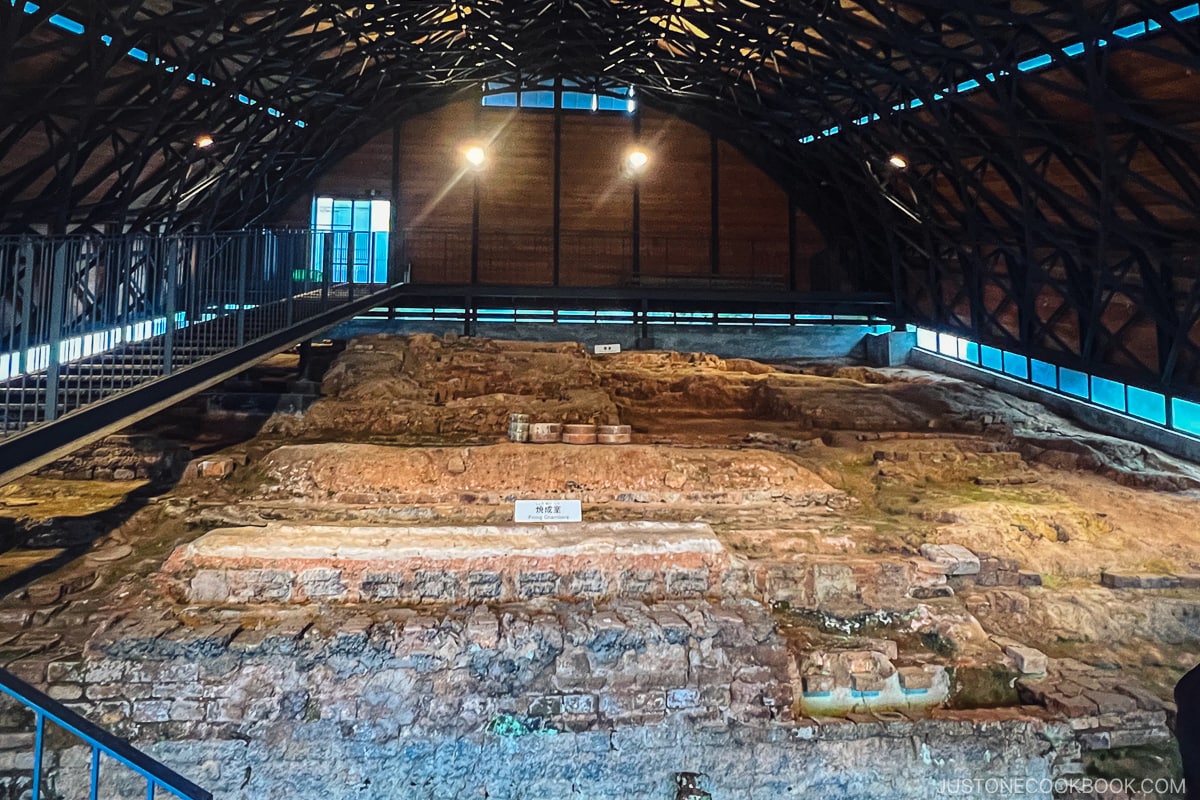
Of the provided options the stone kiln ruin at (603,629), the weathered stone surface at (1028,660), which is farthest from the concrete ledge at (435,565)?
the weathered stone surface at (1028,660)

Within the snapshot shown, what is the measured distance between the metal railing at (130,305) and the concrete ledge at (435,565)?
1966 mm

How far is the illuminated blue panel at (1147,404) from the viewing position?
12.7 metres

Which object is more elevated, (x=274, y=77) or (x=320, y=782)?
(x=274, y=77)

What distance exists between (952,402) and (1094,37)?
7.01 meters

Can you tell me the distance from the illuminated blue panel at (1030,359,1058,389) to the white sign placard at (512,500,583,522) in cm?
1351

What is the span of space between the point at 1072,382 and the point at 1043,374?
841 mm

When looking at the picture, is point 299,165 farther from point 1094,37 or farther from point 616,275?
point 1094,37

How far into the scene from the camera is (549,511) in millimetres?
7711

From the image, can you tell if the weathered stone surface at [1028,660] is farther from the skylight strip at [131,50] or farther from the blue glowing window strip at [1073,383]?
the skylight strip at [131,50]

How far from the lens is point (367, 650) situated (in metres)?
5.79

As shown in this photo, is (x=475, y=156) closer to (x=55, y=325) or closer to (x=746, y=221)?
(x=746, y=221)

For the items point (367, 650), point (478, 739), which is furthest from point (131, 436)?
point (478, 739)

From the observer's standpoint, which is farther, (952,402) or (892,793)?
(952,402)

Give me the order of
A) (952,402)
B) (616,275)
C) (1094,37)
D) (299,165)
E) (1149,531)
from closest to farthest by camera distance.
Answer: (1149,531)
(1094,37)
(952,402)
(299,165)
(616,275)
